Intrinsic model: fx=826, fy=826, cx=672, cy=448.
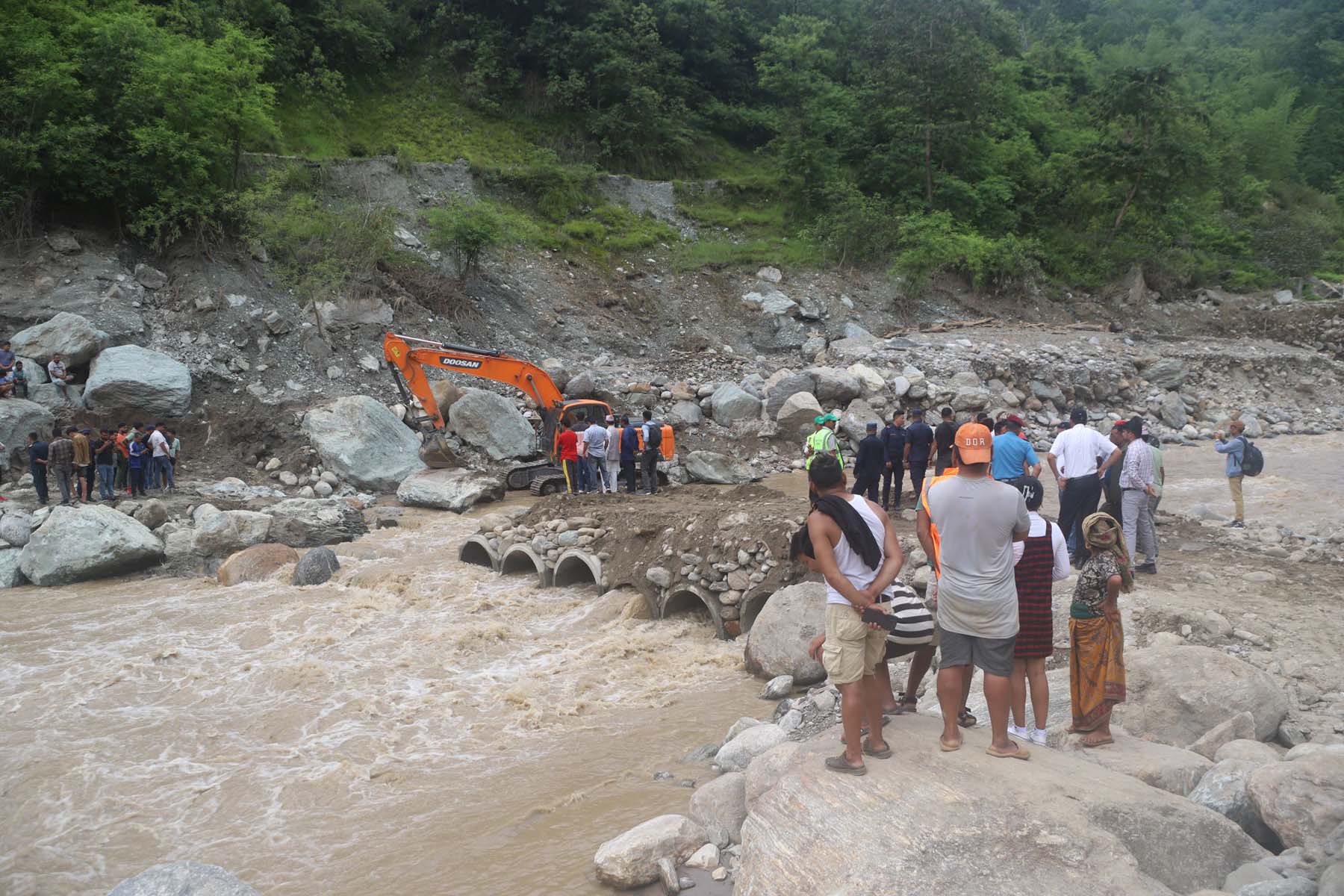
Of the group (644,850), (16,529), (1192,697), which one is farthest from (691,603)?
(16,529)

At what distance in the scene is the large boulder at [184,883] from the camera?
3.80 m

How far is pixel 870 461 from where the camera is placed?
36.0 ft

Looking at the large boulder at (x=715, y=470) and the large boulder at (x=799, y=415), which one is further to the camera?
the large boulder at (x=799, y=415)

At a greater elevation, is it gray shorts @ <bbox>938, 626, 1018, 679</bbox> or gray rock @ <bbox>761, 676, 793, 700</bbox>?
gray shorts @ <bbox>938, 626, 1018, 679</bbox>

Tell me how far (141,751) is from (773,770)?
5.21 metres

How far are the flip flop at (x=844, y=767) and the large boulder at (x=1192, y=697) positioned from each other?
2.31 metres

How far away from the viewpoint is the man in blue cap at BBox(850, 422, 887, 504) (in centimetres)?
1093

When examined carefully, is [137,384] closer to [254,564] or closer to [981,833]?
[254,564]

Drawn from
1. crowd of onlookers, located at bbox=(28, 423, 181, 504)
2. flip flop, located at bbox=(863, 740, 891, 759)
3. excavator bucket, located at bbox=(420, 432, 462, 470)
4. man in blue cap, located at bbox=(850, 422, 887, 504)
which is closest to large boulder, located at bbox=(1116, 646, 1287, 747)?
flip flop, located at bbox=(863, 740, 891, 759)

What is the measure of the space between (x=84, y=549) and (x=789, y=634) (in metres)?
9.90

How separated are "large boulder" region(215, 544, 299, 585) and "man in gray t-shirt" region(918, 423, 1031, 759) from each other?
9.95 meters

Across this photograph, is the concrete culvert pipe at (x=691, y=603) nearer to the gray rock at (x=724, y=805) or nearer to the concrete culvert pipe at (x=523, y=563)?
the concrete culvert pipe at (x=523, y=563)

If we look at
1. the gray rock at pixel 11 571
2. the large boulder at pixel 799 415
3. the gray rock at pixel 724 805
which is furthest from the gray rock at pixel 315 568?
the large boulder at pixel 799 415

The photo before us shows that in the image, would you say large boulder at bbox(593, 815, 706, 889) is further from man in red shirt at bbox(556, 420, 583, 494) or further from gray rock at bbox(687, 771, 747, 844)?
man in red shirt at bbox(556, 420, 583, 494)
